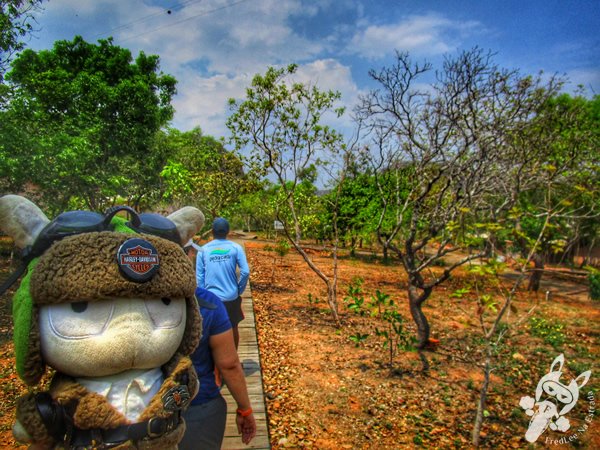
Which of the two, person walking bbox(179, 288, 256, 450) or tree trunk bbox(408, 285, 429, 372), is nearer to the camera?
person walking bbox(179, 288, 256, 450)

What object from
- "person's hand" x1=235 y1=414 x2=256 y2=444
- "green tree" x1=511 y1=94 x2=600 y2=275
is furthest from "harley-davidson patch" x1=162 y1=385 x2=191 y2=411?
"green tree" x1=511 y1=94 x2=600 y2=275

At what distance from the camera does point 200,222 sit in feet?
6.56

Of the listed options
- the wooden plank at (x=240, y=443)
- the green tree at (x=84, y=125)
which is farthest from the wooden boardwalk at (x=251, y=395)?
the green tree at (x=84, y=125)

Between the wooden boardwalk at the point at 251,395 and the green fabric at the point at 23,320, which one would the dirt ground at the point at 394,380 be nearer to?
the wooden boardwalk at the point at 251,395

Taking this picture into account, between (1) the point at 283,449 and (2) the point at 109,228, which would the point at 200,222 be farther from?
(1) the point at 283,449

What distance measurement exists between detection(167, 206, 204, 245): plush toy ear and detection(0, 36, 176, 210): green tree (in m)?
6.67

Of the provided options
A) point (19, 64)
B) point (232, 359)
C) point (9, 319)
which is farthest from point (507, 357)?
point (19, 64)

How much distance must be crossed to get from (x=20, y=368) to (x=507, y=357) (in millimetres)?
6645

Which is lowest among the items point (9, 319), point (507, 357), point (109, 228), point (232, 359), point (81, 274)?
point (9, 319)

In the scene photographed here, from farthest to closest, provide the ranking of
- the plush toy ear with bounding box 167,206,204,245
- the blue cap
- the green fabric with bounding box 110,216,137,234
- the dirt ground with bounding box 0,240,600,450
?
the blue cap, the dirt ground with bounding box 0,240,600,450, the plush toy ear with bounding box 167,206,204,245, the green fabric with bounding box 110,216,137,234

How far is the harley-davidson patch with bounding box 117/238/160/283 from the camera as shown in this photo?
56.2 inches

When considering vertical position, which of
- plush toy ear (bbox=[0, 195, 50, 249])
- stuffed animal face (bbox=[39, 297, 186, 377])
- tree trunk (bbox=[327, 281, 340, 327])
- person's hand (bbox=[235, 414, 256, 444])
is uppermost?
plush toy ear (bbox=[0, 195, 50, 249])

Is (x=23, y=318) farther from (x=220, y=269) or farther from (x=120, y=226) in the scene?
(x=220, y=269)

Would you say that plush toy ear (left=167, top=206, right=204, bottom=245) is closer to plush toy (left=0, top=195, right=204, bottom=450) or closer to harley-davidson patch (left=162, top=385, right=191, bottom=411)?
plush toy (left=0, top=195, right=204, bottom=450)
